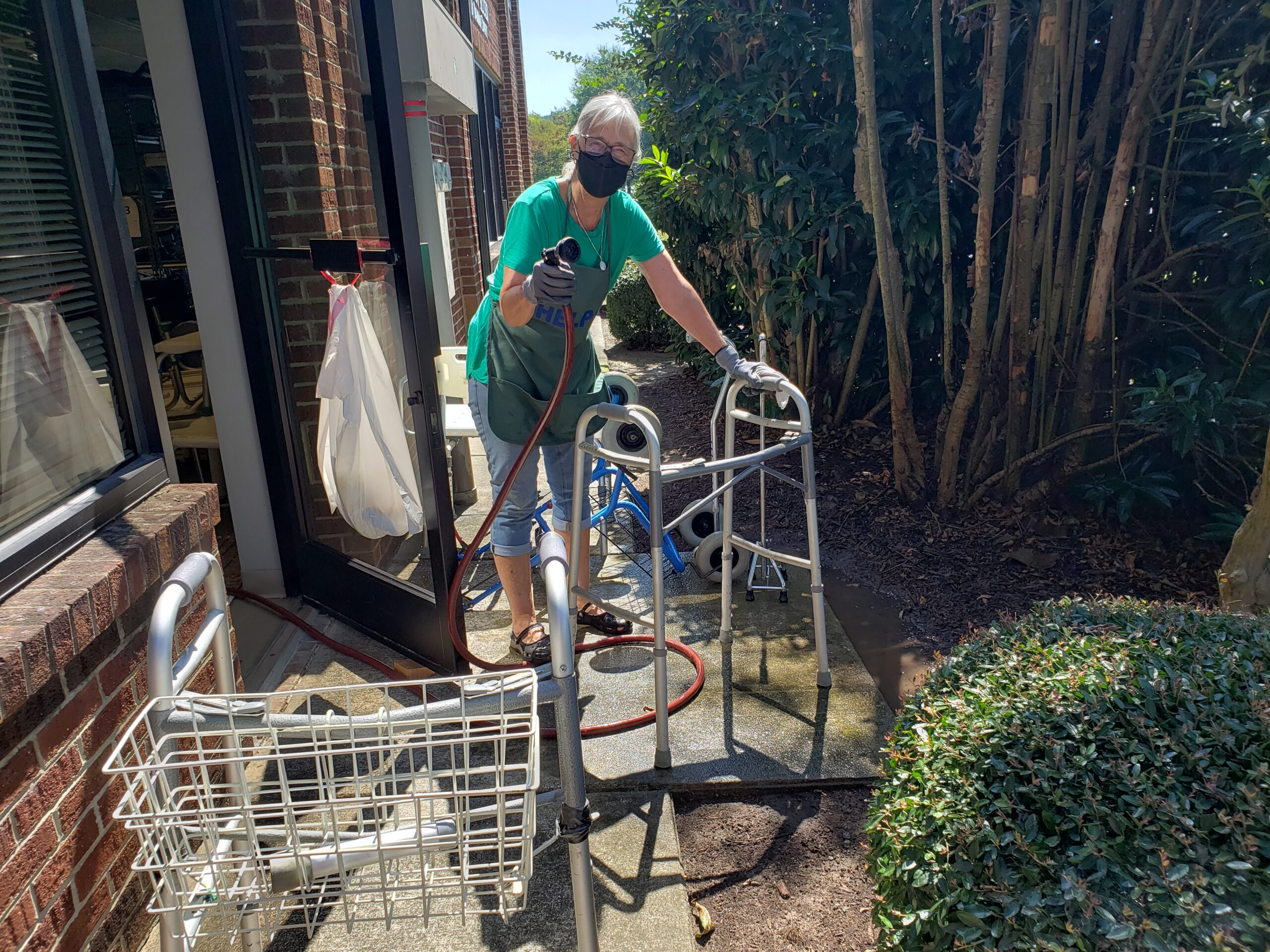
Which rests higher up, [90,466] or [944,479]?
[90,466]

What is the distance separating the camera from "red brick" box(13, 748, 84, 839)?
170 centimetres

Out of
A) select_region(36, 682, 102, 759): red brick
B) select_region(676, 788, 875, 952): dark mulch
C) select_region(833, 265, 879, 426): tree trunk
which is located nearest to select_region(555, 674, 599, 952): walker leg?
select_region(676, 788, 875, 952): dark mulch

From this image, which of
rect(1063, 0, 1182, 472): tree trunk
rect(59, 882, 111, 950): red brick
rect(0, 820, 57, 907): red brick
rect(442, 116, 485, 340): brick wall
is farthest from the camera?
rect(442, 116, 485, 340): brick wall

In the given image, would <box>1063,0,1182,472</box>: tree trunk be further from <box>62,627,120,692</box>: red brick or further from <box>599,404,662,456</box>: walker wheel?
<box>62,627,120,692</box>: red brick

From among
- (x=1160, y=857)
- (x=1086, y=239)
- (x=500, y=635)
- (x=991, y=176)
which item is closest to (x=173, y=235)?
(x=500, y=635)

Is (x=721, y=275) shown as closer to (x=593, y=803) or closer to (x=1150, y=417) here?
(x=1150, y=417)

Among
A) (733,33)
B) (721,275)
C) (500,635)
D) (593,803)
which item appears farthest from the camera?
(721,275)

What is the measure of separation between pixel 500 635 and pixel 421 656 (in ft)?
1.40

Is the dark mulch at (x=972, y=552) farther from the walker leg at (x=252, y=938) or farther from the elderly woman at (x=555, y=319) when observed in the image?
the walker leg at (x=252, y=938)

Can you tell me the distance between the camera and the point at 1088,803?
4.78ft

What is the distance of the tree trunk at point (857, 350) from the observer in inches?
214

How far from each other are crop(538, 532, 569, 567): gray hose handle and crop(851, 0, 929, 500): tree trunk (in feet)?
11.4

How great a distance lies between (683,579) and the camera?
14.3 feet

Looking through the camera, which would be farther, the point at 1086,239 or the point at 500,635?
the point at 1086,239
